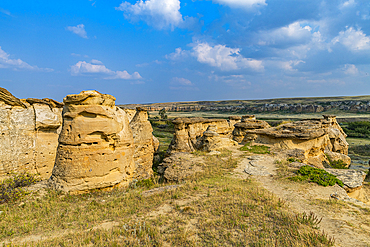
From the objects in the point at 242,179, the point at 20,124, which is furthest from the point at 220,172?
the point at 20,124

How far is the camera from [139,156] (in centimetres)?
1333

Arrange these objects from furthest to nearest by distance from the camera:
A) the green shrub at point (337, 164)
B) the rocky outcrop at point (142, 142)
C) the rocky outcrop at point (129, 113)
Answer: the rocky outcrop at point (129, 113)
the green shrub at point (337, 164)
the rocky outcrop at point (142, 142)

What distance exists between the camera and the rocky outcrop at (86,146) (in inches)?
249

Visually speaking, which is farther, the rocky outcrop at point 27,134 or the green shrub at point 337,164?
the green shrub at point 337,164

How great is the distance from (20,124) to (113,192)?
261 inches

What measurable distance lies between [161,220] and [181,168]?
5.28 meters

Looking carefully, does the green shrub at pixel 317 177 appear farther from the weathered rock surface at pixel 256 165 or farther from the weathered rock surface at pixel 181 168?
the weathered rock surface at pixel 181 168

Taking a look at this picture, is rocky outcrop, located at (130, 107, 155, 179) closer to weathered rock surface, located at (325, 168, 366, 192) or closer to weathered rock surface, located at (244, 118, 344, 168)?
weathered rock surface, located at (244, 118, 344, 168)

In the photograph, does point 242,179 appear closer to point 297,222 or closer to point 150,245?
point 297,222

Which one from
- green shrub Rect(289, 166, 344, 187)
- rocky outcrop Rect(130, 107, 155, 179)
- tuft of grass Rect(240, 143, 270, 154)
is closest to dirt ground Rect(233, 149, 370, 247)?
green shrub Rect(289, 166, 344, 187)

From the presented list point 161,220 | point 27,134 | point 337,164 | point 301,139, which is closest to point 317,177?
point 161,220

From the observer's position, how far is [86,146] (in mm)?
6441

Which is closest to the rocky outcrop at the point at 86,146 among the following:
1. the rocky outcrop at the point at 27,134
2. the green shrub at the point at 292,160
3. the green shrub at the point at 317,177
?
the rocky outcrop at the point at 27,134

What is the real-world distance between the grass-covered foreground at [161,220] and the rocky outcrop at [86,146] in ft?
1.48
